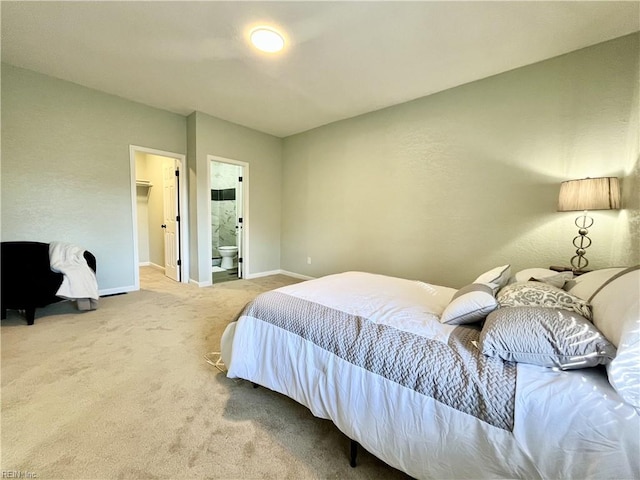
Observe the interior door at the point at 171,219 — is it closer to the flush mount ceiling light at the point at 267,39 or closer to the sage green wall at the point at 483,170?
the sage green wall at the point at 483,170

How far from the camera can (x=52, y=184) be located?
318 cm

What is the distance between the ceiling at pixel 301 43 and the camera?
196cm

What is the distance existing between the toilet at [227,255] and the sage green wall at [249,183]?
3.18 feet

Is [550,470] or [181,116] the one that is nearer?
[550,470]

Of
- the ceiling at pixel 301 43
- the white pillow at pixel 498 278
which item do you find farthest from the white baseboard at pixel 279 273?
the white pillow at pixel 498 278

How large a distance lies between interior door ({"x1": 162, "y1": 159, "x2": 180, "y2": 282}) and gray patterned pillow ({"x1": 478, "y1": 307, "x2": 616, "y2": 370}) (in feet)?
15.1

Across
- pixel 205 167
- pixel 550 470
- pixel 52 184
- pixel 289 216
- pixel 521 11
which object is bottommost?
pixel 550 470

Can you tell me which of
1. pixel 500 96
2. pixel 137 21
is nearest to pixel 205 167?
pixel 137 21

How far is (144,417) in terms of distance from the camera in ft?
4.84

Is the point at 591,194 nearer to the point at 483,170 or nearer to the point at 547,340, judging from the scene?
the point at 483,170

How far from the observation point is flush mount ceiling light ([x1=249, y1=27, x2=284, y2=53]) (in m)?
2.19

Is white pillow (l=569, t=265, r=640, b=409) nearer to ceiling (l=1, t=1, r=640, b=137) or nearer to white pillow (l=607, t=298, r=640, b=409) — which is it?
white pillow (l=607, t=298, r=640, b=409)

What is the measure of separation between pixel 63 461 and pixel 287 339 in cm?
113

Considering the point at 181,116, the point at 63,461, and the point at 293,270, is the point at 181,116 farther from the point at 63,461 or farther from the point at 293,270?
the point at 63,461
